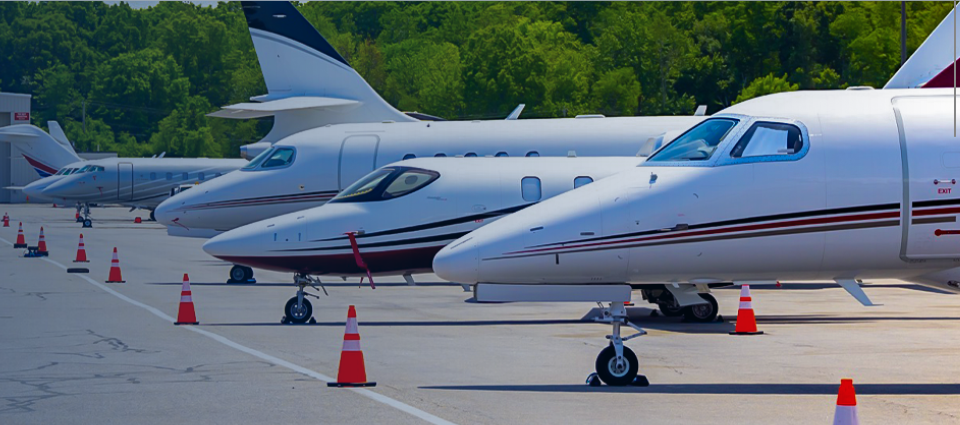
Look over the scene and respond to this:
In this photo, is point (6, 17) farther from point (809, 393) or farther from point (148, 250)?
point (809, 393)

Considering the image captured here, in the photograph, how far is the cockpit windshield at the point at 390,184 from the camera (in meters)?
19.2

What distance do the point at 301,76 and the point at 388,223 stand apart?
12.2 m

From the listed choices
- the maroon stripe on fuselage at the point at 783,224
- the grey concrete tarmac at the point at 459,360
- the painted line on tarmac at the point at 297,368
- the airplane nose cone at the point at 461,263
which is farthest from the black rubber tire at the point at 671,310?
the airplane nose cone at the point at 461,263

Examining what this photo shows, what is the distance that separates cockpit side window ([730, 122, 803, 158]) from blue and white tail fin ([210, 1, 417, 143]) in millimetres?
18439

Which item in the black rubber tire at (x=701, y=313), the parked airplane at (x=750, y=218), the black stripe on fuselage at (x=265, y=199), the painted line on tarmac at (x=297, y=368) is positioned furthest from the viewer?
the black stripe on fuselage at (x=265, y=199)

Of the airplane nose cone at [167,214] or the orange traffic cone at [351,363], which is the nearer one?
the orange traffic cone at [351,363]

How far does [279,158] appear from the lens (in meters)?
26.0

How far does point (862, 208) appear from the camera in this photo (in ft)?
38.9

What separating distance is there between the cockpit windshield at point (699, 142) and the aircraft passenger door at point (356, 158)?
13428mm

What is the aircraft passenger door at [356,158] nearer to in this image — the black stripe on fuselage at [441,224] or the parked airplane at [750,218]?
the black stripe on fuselage at [441,224]

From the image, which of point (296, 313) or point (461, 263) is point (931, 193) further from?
point (296, 313)

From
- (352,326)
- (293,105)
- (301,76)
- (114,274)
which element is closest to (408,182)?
(352,326)

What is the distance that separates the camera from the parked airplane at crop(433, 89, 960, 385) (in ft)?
38.4

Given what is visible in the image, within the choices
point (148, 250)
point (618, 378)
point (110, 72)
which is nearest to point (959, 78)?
point (618, 378)
